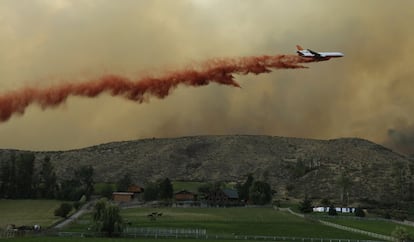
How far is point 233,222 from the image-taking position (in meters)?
125

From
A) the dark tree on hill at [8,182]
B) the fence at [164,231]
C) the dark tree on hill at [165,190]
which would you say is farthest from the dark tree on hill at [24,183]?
the fence at [164,231]

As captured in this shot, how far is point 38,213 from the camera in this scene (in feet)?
484

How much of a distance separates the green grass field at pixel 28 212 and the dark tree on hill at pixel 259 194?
60.6 metres

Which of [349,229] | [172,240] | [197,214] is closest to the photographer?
[172,240]

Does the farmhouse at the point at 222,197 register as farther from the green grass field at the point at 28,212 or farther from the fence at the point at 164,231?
the fence at the point at 164,231

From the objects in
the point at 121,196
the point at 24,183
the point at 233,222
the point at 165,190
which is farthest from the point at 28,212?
the point at 233,222

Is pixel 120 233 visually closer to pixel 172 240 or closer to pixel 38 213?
pixel 172 240

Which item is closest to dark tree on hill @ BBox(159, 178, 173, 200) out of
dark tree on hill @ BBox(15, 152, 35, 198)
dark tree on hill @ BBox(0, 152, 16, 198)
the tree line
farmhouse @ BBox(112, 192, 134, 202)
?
farmhouse @ BBox(112, 192, 134, 202)

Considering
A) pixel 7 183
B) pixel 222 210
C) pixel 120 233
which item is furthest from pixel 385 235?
pixel 7 183

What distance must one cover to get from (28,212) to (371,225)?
8543 cm

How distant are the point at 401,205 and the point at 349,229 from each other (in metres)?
84.5

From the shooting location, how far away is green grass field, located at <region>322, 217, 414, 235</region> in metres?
116

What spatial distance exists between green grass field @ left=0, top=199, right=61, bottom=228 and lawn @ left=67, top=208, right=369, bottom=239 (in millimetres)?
A: 9987

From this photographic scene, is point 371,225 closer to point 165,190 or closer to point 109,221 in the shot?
point 109,221
